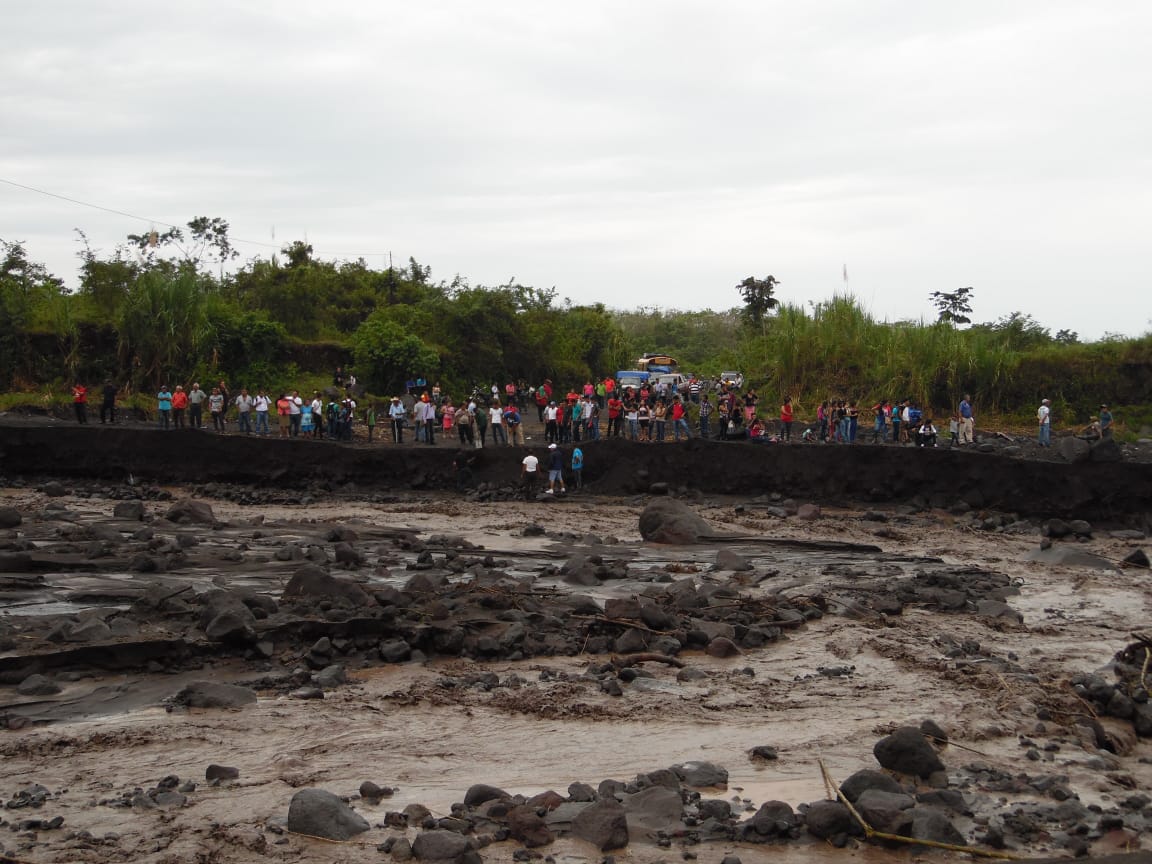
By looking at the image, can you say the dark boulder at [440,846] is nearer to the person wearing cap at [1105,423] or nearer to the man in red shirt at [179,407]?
the man in red shirt at [179,407]

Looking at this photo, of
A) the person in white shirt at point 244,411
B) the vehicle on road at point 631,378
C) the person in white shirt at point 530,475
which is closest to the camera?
the person in white shirt at point 530,475

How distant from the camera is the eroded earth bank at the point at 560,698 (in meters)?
7.95

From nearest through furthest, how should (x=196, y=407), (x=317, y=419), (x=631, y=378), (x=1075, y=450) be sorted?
(x=1075, y=450), (x=317, y=419), (x=196, y=407), (x=631, y=378)

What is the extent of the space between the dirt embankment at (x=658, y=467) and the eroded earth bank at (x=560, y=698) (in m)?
4.57

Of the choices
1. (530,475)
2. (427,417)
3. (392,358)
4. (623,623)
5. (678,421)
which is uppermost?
(392,358)

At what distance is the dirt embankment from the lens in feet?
84.9

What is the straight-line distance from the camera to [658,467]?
29516 millimetres

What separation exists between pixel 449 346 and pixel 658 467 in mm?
15768

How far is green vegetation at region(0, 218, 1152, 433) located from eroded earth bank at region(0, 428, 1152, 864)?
53.9ft

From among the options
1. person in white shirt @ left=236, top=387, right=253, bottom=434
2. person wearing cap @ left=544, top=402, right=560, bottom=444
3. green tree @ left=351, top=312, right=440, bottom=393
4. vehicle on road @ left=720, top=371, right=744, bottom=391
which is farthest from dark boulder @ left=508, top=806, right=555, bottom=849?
vehicle on road @ left=720, top=371, right=744, bottom=391

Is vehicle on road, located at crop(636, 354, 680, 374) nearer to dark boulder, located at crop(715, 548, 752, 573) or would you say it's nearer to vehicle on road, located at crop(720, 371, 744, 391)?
vehicle on road, located at crop(720, 371, 744, 391)

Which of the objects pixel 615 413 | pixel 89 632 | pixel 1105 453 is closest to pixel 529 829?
pixel 89 632

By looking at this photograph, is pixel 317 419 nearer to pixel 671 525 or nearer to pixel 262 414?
pixel 262 414

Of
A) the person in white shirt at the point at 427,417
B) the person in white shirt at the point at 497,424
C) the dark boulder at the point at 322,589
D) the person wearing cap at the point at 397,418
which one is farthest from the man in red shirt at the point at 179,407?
the dark boulder at the point at 322,589
